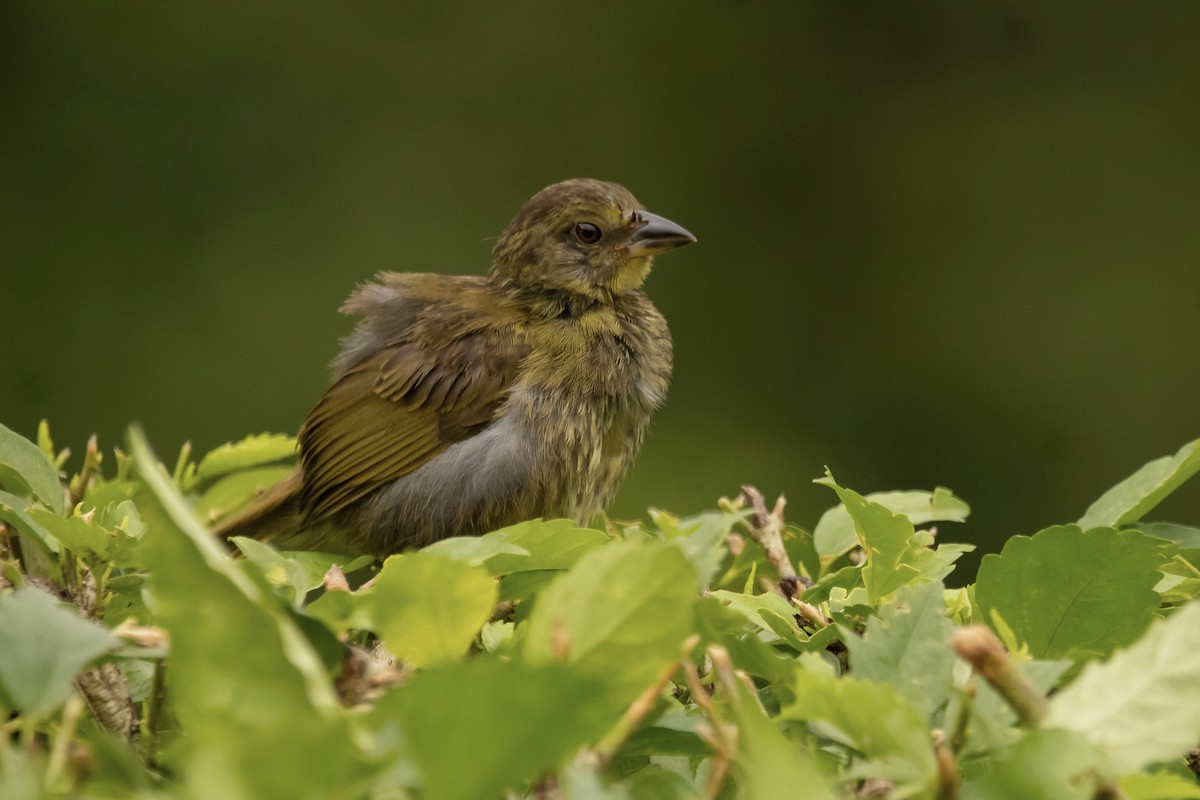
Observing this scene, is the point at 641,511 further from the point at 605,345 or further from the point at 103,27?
the point at 103,27

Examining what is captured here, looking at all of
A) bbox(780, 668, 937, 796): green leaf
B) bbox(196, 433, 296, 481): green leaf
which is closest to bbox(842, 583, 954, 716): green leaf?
bbox(780, 668, 937, 796): green leaf

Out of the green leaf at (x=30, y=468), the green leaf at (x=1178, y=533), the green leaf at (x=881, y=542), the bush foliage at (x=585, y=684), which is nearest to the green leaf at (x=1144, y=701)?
the bush foliage at (x=585, y=684)

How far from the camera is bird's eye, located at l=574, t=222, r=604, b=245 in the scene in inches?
150

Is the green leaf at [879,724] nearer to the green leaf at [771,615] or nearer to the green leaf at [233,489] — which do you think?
the green leaf at [771,615]

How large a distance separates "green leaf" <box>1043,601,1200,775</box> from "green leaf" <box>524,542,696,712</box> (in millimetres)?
261

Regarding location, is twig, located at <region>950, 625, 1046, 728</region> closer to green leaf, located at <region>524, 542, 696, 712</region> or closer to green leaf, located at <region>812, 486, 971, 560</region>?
green leaf, located at <region>524, 542, 696, 712</region>

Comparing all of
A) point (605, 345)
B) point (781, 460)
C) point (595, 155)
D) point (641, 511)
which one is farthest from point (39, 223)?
point (605, 345)

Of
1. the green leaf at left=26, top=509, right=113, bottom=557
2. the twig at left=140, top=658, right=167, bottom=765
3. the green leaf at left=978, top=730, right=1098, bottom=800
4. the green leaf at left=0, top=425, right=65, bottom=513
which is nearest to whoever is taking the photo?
the green leaf at left=978, top=730, right=1098, bottom=800

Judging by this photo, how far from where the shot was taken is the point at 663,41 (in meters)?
7.52

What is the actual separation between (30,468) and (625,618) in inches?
36.6

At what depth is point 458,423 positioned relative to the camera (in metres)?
3.33

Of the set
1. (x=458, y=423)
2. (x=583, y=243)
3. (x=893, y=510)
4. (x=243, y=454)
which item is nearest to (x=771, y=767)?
(x=893, y=510)

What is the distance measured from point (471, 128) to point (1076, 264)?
3.01 m

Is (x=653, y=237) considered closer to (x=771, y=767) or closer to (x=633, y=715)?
(x=633, y=715)
